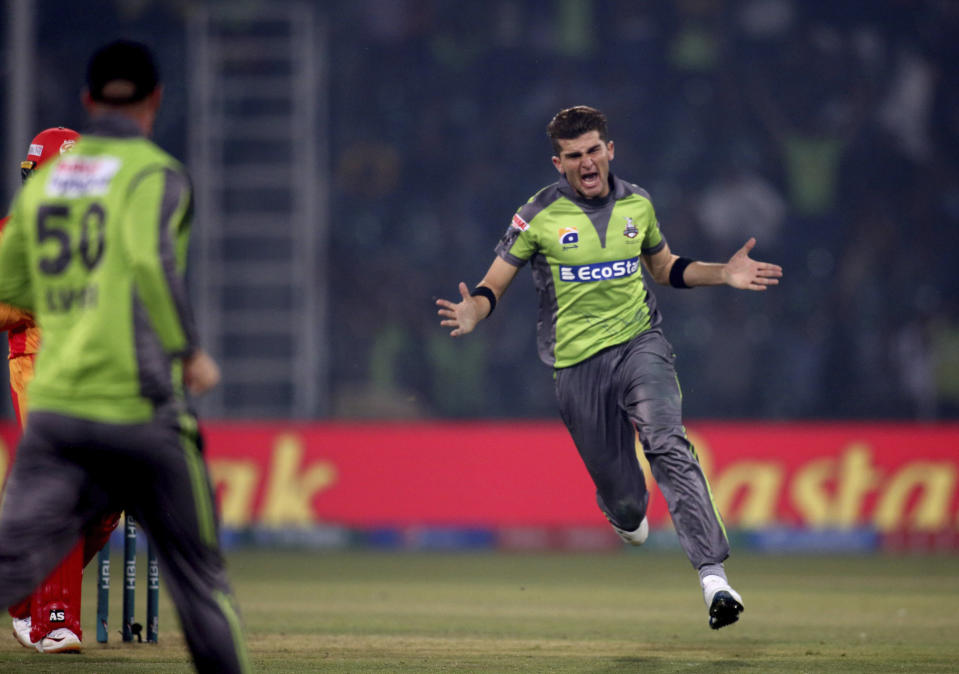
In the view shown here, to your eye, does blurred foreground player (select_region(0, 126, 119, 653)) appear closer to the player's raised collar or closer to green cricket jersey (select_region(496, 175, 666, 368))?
green cricket jersey (select_region(496, 175, 666, 368))

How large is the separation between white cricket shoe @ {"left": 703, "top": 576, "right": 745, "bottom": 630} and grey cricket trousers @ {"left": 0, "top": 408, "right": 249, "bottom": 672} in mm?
2628

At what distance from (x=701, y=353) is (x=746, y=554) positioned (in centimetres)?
617

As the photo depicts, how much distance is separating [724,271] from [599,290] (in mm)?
648

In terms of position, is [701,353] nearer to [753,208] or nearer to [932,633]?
[753,208]

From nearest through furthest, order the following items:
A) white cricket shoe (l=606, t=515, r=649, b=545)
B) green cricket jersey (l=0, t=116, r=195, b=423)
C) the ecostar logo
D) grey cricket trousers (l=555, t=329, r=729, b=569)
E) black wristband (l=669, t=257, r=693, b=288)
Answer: green cricket jersey (l=0, t=116, r=195, b=423)
grey cricket trousers (l=555, t=329, r=729, b=569)
the ecostar logo
black wristband (l=669, t=257, r=693, b=288)
white cricket shoe (l=606, t=515, r=649, b=545)

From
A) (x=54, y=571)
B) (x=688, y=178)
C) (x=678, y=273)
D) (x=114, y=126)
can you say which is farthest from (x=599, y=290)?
(x=688, y=178)

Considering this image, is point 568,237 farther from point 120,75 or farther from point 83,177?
point 83,177

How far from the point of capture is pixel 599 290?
274 inches

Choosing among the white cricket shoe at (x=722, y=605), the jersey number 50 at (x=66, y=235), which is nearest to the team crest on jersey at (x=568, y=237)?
the white cricket shoe at (x=722, y=605)

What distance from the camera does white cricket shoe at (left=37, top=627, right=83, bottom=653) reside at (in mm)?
6531

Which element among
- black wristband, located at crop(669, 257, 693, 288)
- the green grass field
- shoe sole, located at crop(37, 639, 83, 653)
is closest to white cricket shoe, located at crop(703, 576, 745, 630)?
the green grass field

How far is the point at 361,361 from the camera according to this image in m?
20.8

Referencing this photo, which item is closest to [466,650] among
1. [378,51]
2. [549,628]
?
[549,628]

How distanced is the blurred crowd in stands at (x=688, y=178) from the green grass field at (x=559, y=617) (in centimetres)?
670
